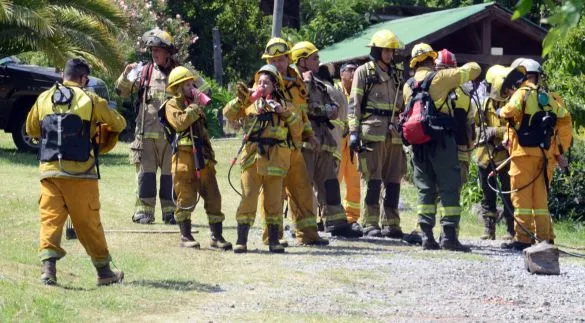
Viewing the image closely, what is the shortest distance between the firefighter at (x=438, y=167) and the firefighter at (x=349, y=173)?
1.26 meters

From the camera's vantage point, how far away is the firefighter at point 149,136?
12875 millimetres

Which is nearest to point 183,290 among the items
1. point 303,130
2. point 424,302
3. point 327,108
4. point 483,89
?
point 424,302

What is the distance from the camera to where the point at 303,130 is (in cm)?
1128

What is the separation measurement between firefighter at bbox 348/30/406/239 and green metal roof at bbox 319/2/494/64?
10.1 metres

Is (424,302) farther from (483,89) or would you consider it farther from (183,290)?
(483,89)

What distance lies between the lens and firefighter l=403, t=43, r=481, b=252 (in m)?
11.5

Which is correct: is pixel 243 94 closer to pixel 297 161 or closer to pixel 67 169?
pixel 297 161

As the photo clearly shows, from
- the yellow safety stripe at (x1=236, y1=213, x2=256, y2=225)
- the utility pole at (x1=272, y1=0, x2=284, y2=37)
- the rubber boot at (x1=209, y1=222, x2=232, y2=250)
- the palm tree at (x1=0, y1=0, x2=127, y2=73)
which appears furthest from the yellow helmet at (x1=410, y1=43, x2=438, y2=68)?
the utility pole at (x1=272, y1=0, x2=284, y2=37)

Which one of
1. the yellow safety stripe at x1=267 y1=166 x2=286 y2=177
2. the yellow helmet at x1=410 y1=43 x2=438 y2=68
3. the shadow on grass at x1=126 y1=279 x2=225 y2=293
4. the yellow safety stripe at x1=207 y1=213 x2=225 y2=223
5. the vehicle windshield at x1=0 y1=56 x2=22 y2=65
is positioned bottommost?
the shadow on grass at x1=126 y1=279 x2=225 y2=293

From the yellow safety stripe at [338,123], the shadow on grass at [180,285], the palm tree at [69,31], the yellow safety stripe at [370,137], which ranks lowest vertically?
the shadow on grass at [180,285]

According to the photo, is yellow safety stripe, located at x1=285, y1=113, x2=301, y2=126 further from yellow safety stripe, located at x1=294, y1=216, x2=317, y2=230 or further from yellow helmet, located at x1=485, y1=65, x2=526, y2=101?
yellow helmet, located at x1=485, y1=65, x2=526, y2=101

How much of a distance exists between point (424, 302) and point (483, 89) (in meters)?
5.27

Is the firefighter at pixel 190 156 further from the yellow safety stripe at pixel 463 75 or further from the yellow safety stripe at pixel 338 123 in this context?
the yellow safety stripe at pixel 463 75

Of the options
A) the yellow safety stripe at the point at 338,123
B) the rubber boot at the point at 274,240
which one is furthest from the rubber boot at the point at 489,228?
the rubber boot at the point at 274,240
